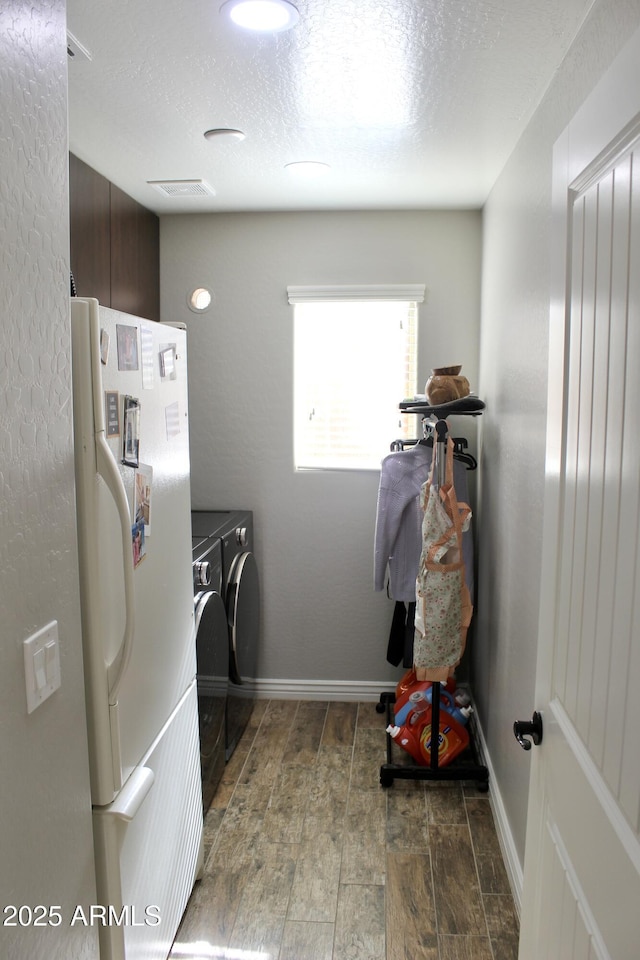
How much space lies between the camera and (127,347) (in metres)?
1.74

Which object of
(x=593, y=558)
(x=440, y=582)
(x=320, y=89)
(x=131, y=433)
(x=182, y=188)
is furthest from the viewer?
(x=182, y=188)

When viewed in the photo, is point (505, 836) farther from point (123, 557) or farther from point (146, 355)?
point (146, 355)

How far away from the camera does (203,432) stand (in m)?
3.77

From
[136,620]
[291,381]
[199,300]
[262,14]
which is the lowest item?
[136,620]

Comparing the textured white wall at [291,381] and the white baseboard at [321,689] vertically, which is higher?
the textured white wall at [291,381]

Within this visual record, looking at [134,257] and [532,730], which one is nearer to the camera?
[532,730]

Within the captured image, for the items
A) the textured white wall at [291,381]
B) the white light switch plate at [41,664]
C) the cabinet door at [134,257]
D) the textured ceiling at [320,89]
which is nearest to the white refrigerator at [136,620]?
the white light switch plate at [41,664]

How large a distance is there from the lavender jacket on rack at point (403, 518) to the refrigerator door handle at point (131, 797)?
1641mm

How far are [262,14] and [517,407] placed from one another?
56.3 inches

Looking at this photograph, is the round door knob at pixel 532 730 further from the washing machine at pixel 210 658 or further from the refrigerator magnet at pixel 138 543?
the washing machine at pixel 210 658

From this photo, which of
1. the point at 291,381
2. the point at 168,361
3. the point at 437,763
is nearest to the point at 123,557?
the point at 168,361

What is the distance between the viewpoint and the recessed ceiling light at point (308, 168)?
2.79 metres

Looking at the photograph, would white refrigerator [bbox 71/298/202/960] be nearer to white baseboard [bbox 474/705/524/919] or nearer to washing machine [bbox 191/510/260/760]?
washing machine [bbox 191/510/260/760]

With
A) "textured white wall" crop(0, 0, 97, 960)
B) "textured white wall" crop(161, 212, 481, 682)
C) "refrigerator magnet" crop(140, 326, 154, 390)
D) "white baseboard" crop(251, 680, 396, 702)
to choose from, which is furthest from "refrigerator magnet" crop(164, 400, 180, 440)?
"white baseboard" crop(251, 680, 396, 702)
